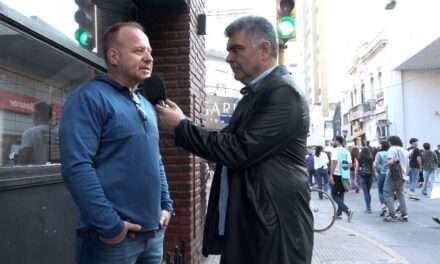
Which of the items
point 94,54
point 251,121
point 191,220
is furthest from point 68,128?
point 191,220

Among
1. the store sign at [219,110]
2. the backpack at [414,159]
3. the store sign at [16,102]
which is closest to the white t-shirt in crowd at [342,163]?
the store sign at [219,110]

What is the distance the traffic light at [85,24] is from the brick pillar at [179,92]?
1.03 meters

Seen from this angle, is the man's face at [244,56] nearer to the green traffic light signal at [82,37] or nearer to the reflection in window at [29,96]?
the reflection in window at [29,96]

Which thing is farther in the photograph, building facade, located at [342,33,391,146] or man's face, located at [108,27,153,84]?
building facade, located at [342,33,391,146]

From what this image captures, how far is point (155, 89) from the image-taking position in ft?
8.09

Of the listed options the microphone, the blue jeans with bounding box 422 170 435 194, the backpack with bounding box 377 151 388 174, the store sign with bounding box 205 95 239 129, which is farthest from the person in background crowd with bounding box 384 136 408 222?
the microphone

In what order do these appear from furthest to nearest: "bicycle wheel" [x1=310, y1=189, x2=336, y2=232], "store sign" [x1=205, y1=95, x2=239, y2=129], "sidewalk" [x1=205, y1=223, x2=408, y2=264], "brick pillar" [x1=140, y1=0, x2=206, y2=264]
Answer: "store sign" [x1=205, y1=95, x2=239, y2=129], "bicycle wheel" [x1=310, y1=189, x2=336, y2=232], "sidewalk" [x1=205, y1=223, x2=408, y2=264], "brick pillar" [x1=140, y1=0, x2=206, y2=264]

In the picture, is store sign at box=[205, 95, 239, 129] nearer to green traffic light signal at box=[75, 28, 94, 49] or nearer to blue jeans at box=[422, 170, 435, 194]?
green traffic light signal at box=[75, 28, 94, 49]

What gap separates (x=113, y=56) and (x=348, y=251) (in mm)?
5816

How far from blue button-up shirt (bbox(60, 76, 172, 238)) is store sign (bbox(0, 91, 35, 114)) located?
32.0 inches

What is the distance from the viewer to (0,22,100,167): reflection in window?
2.88 meters

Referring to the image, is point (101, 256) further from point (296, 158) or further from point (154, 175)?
point (296, 158)

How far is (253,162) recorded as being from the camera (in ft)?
7.28

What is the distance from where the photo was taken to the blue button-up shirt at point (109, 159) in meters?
2.11
